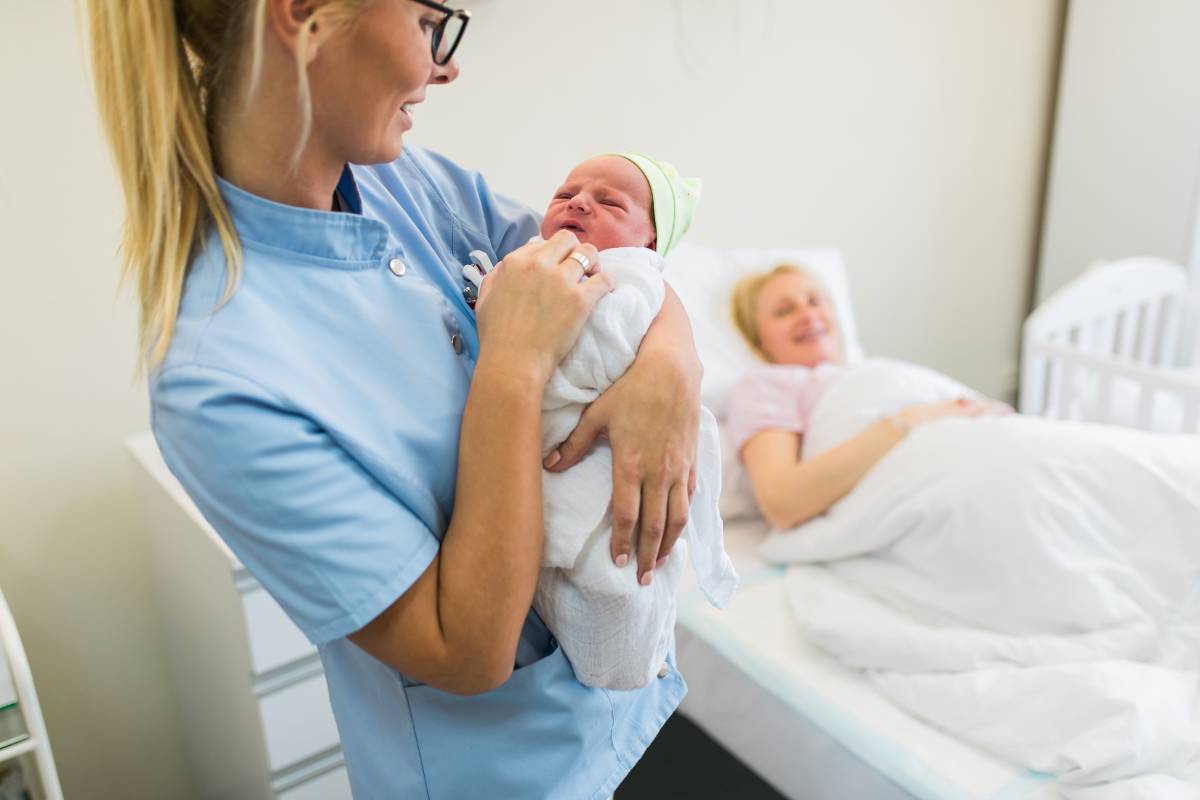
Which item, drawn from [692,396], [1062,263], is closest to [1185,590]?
[692,396]

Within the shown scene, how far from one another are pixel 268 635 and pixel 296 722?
16 cm

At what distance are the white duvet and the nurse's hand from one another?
90 centimetres

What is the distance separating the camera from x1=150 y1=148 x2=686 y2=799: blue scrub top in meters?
0.59

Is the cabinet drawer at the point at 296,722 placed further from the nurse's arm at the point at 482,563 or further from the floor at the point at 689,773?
the nurse's arm at the point at 482,563

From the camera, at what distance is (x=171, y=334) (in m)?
0.61

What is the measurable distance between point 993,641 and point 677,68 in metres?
1.50

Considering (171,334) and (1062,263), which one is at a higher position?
(171,334)

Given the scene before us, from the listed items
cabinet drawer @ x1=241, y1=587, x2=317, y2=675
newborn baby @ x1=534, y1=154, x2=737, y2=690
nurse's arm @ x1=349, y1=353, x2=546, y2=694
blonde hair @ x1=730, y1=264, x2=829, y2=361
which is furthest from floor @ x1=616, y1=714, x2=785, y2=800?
nurse's arm @ x1=349, y1=353, x2=546, y2=694

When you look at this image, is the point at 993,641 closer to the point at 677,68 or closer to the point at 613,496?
the point at 613,496

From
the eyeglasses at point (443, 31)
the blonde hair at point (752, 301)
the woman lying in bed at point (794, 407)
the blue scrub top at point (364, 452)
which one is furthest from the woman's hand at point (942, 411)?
the eyeglasses at point (443, 31)

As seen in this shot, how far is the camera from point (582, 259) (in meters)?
0.75

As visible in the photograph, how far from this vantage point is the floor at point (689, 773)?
4.88 ft

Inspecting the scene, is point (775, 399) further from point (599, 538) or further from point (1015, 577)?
point (599, 538)

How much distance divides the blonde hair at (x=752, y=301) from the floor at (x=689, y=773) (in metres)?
0.88
